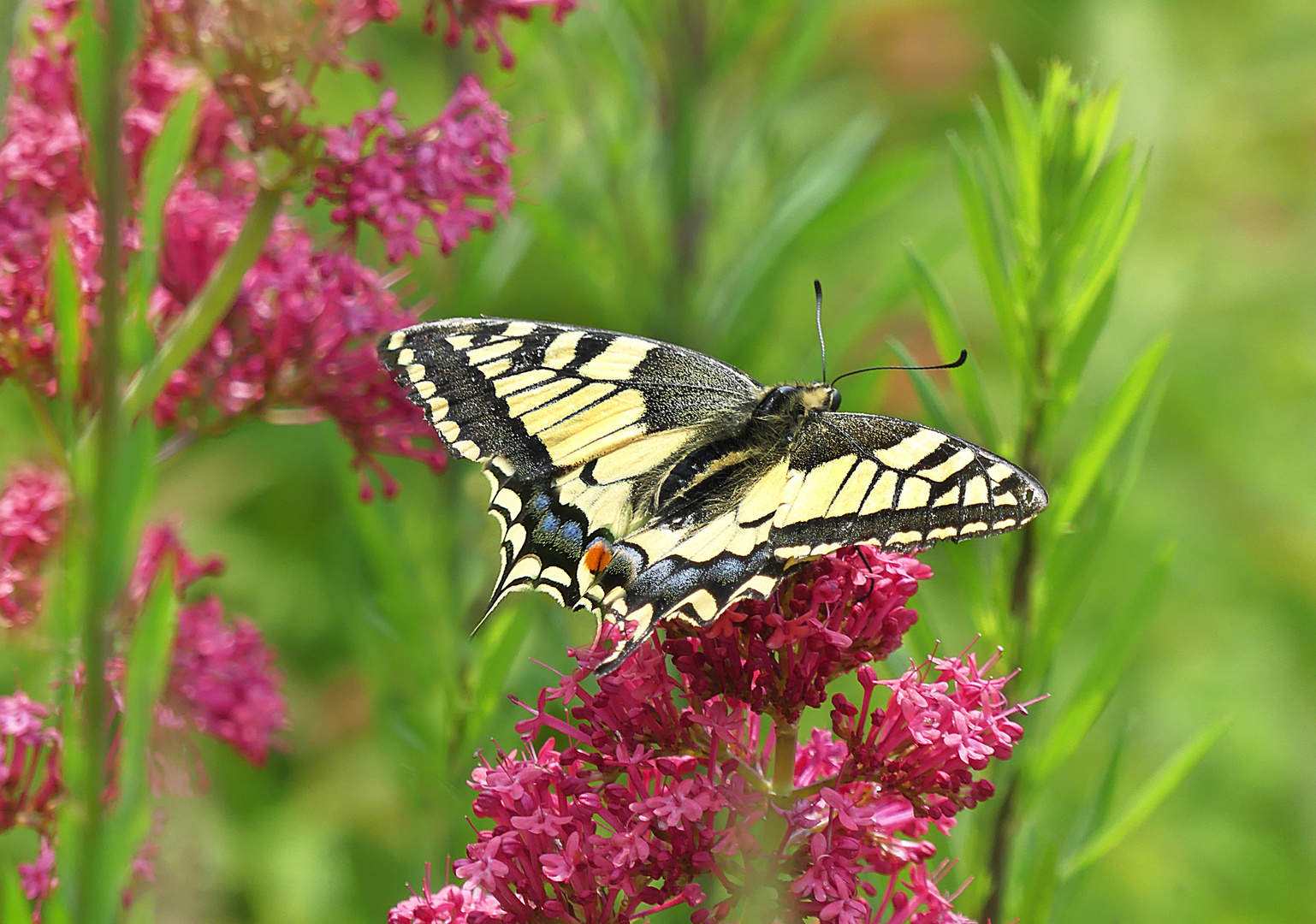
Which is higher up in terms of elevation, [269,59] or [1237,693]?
[269,59]

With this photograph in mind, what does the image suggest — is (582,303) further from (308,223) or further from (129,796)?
(129,796)

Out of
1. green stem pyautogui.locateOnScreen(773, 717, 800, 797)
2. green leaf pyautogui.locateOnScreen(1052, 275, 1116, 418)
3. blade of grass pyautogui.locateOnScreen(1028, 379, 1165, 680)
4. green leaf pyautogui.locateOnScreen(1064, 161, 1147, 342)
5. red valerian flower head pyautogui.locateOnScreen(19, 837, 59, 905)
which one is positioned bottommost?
red valerian flower head pyautogui.locateOnScreen(19, 837, 59, 905)

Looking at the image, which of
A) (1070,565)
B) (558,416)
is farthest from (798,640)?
(558,416)

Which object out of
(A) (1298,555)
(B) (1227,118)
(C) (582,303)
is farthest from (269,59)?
(B) (1227,118)

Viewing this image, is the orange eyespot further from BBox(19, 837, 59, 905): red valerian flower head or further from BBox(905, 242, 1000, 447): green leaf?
BBox(19, 837, 59, 905): red valerian flower head

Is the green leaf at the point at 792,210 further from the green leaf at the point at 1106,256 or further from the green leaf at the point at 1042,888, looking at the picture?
the green leaf at the point at 1042,888

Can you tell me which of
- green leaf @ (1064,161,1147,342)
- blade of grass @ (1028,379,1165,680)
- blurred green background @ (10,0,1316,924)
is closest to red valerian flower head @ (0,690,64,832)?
blurred green background @ (10,0,1316,924)
